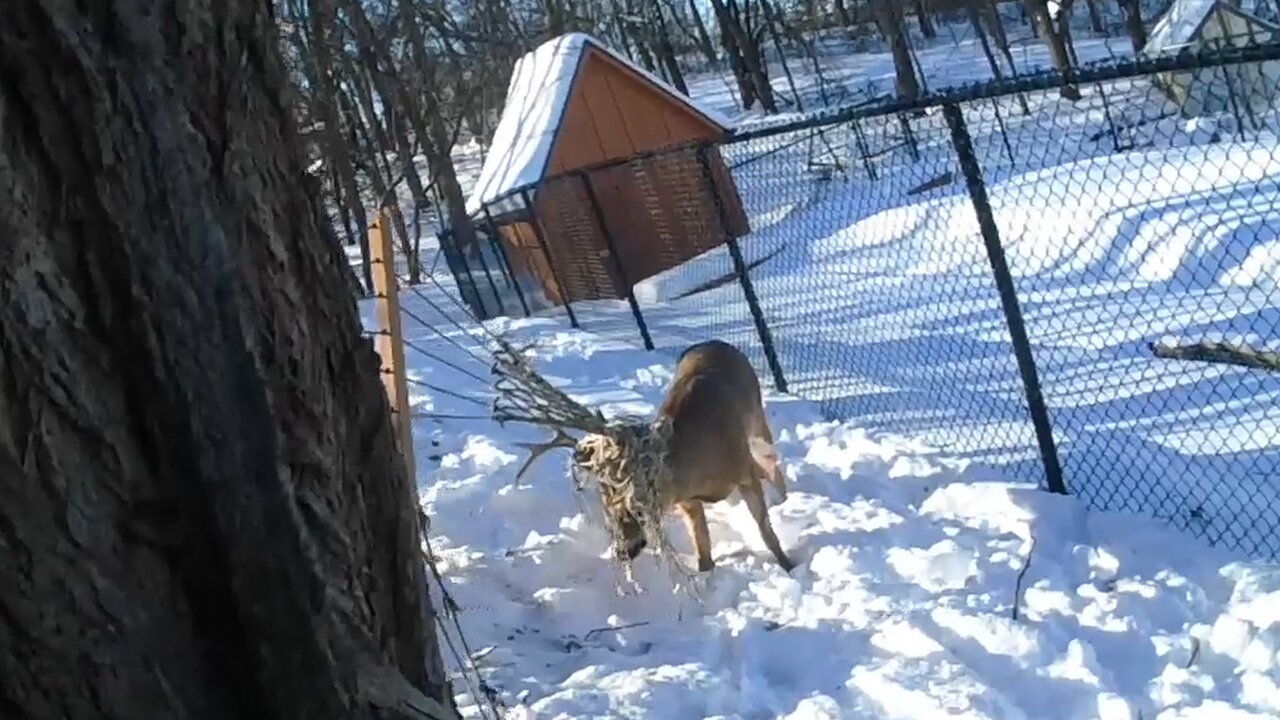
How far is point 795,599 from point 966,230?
1041cm

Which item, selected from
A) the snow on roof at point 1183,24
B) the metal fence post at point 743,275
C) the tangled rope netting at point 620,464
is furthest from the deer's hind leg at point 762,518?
the snow on roof at point 1183,24

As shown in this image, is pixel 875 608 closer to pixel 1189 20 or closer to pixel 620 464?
pixel 620 464

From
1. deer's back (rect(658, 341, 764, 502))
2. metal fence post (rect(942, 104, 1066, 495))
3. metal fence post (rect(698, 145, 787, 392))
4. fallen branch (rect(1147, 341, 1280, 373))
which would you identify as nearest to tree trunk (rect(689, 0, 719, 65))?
metal fence post (rect(698, 145, 787, 392))

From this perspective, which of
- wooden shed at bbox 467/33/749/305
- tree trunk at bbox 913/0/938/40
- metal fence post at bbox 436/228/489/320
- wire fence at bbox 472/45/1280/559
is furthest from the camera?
tree trunk at bbox 913/0/938/40

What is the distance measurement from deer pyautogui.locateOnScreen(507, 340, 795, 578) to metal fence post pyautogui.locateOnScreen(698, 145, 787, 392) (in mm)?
1965

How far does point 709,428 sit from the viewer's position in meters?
6.48

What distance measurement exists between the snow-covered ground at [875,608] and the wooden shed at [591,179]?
765 cm

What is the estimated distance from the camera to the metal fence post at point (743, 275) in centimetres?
902

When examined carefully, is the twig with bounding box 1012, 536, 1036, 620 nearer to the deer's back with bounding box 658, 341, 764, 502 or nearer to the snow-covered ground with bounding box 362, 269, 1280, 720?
the snow-covered ground with bounding box 362, 269, 1280, 720

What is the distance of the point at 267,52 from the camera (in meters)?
1.63

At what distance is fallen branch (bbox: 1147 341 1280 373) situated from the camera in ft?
25.3

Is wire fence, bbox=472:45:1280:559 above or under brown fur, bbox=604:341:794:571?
under

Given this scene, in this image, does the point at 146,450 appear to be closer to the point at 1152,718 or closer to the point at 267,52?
the point at 267,52

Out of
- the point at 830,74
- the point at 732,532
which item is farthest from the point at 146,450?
the point at 830,74
